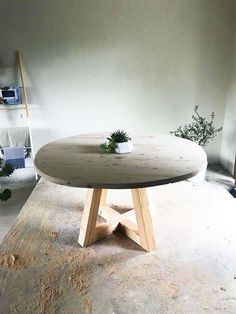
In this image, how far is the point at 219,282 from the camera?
154cm

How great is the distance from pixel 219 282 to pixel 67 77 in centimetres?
237

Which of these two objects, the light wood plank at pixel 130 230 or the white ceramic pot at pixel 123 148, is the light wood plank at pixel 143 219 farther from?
the white ceramic pot at pixel 123 148

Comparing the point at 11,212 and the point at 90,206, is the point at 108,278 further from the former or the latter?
the point at 11,212

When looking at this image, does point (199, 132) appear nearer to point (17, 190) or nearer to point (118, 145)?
point (118, 145)

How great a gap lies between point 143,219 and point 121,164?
1.37 feet

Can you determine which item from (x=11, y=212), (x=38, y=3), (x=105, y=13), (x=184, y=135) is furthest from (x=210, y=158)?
(x=38, y=3)

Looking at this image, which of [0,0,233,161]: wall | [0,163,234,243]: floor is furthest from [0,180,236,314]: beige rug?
[0,0,233,161]: wall

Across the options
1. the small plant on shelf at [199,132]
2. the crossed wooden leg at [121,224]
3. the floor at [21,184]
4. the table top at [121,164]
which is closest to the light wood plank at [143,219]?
the crossed wooden leg at [121,224]

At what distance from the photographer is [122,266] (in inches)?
66.2

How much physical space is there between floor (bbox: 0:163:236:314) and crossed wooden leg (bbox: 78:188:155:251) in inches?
2.0

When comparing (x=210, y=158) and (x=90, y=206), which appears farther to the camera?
(x=210, y=158)

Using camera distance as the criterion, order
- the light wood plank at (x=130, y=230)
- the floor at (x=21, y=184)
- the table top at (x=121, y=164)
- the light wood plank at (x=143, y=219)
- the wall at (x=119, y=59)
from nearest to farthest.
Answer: the table top at (x=121, y=164) → the light wood plank at (x=143, y=219) → the light wood plank at (x=130, y=230) → the floor at (x=21, y=184) → the wall at (x=119, y=59)

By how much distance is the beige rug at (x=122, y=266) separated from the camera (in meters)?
1.43

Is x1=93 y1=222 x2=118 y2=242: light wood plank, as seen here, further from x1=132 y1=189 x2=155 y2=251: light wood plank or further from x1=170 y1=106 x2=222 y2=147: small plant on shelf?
x1=170 y1=106 x2=222 y2=147: small plant on shelf
